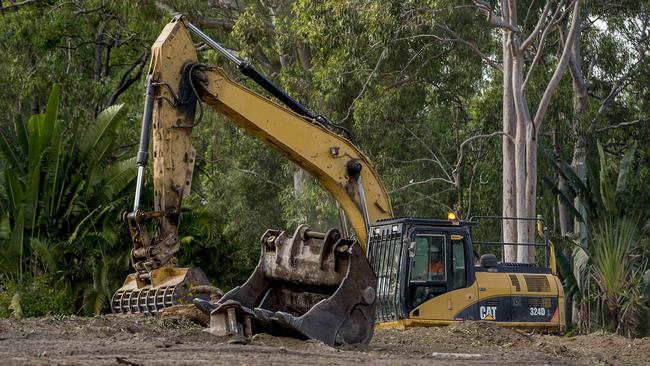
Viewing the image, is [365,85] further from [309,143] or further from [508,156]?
[309,143]

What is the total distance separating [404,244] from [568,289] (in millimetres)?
13317

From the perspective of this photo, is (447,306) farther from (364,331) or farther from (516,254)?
(516,254)

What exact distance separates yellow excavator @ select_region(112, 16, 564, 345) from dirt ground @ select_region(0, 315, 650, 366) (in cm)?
74

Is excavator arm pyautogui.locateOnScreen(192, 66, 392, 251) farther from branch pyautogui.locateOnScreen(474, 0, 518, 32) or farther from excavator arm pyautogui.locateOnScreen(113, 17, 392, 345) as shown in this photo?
branch pyautogui.locateOnScreen(474, 0, 518, 32)

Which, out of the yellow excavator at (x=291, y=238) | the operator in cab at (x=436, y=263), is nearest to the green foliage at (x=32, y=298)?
the yellow excavator at (x=291, y=238)

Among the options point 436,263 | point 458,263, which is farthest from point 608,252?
point 436,263

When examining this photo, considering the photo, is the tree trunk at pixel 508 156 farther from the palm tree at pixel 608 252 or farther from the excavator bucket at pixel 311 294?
the excavator bucket at pixel 311 294

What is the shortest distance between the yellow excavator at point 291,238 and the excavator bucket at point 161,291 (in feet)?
0.06

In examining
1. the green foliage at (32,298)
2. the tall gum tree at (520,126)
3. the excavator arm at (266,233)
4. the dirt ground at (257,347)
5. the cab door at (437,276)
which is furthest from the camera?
the tall gum tree at (520,126)

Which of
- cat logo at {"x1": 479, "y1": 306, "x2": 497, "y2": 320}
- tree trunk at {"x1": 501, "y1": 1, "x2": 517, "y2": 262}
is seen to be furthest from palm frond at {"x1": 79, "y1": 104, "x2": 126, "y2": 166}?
cat logo at {"x1": 479, "y1": 306, "x2": 497, "y2": 320}

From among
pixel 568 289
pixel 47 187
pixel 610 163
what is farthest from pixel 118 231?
pixel 610 163

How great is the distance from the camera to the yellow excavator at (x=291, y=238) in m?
15.7

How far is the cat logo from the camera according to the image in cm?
1792

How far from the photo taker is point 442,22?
2908 centimetres
